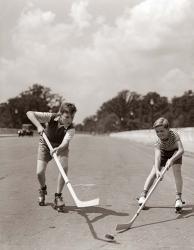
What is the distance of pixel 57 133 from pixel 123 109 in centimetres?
15856

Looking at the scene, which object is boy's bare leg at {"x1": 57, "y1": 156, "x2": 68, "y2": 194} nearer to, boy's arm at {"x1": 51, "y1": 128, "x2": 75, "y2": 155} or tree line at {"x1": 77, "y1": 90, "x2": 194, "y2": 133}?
boy's arm at {"x1": 51, "y1": 128, "x2": 75, "y2": 155}

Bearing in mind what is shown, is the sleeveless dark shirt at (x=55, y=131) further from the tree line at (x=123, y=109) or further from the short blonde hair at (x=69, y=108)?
the tree line at (x=123, y=109)

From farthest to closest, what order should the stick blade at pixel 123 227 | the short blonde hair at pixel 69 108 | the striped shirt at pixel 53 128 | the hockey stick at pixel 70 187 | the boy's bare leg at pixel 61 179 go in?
1. the striped shirt at pixel 53 128
2. the boy's bare leg at pixel 61 179
3. the short blonde hair at pixel 69 108
4. the hockey stick at pixel 70 187
5. the stick blade at pixel 123 227

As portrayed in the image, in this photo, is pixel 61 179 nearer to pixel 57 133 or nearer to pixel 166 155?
pixel 57 133

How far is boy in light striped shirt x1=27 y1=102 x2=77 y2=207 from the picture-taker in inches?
278

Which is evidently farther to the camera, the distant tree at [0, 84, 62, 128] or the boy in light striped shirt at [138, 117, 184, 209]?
the distant tree at [0, 84, 62, 128]

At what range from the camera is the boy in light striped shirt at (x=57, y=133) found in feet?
23.2

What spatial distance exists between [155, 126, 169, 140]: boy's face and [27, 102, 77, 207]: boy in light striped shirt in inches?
47.6

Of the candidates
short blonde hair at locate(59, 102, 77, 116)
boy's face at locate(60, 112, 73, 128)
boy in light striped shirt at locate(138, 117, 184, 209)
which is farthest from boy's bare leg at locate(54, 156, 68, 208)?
boy in light striped shirt at locate(138, 117, 184, 209)

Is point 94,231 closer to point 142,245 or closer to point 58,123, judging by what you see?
point 142,245

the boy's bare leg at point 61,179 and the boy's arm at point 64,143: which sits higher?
the boy's arm at point 64,143

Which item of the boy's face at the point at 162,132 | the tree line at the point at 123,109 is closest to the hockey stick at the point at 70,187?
the boy's face at the point at 162,132

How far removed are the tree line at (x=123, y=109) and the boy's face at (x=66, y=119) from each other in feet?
367

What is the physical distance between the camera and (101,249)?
4.89 metres
